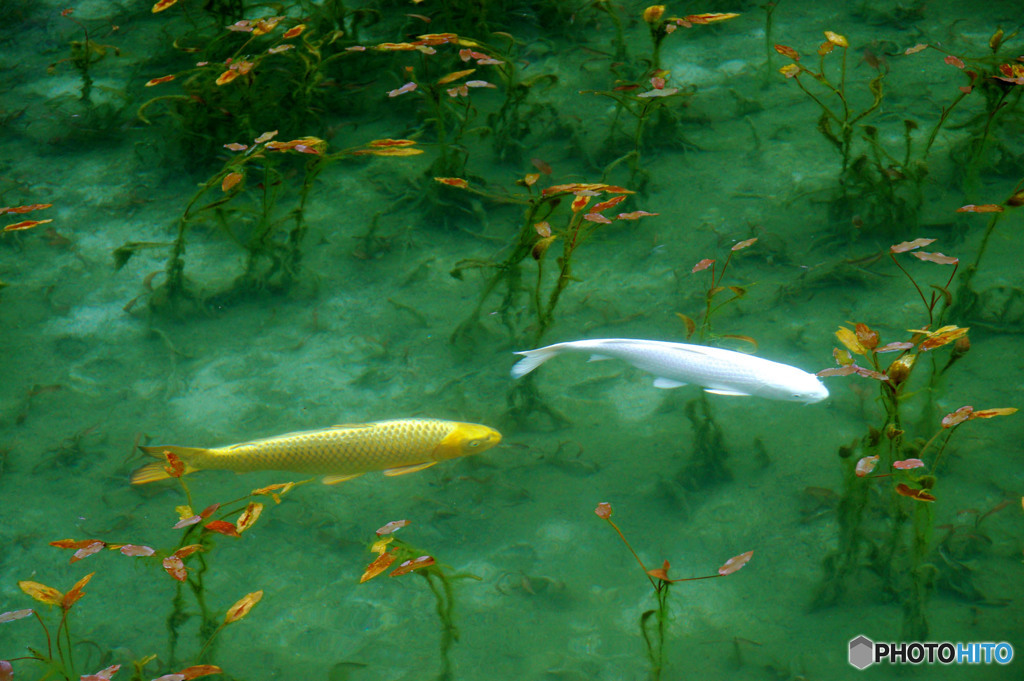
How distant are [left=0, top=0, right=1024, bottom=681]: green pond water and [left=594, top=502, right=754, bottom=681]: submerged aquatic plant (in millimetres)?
36

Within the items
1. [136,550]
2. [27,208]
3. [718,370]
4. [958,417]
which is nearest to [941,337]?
A: [958,417]

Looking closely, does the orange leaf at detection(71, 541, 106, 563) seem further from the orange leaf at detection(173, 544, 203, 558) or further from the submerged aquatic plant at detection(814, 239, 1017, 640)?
the submerged aquatic plant at detection(814, 239, 1017, 640)

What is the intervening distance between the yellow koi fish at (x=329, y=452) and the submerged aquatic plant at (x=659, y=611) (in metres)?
0.88

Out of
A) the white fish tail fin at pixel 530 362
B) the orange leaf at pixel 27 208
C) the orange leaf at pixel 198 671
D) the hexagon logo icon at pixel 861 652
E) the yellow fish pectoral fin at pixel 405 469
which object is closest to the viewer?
the orange leaf at pixel 198 671

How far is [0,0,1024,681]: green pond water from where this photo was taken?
3.12 m

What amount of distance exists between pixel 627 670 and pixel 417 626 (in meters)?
0.87

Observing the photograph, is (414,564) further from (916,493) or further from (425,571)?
(916,493)

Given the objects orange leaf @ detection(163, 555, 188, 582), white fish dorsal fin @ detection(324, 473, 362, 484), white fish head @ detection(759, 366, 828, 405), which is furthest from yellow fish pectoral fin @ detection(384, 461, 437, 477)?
white fish head @ detection(759, 366, 828, 405)

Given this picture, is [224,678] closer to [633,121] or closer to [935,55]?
[633,121]

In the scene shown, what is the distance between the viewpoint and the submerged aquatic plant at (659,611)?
101 inches

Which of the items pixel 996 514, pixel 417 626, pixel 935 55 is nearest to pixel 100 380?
pixel 417 626

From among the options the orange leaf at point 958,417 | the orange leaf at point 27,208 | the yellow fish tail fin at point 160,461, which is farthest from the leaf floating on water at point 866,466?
the orange leaf at point 27,208

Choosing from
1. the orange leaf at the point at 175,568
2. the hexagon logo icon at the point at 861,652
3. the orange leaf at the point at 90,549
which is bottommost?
the hexagon logo icon at the point at 861,652

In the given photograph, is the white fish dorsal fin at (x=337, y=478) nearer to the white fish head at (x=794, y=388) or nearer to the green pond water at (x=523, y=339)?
the green pond water at (x=523, y=339)
